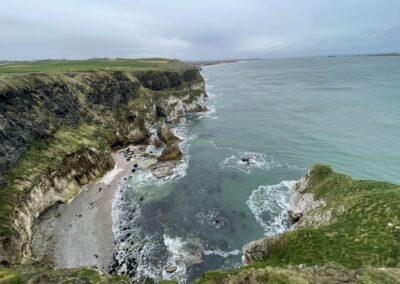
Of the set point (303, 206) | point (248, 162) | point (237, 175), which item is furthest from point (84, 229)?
point (248, 162)

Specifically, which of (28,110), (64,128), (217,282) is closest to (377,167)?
(217,282)

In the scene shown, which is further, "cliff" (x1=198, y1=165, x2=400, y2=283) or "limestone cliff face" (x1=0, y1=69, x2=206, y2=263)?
"limestone cliff face" (x1=0, y1=69, x2=206, y2=263)

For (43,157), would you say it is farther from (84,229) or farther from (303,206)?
(303,206)

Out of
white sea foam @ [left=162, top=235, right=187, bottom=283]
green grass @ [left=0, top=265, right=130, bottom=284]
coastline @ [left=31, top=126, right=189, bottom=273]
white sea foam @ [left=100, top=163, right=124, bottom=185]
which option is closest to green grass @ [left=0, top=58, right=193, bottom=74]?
white sea foam @ [left=100, top=163, right=124, bottom=185]

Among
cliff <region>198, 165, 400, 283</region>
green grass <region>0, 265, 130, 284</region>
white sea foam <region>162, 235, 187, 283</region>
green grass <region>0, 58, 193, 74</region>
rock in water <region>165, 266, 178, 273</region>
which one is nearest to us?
cliff <region>198, 165, 400, 283</region>

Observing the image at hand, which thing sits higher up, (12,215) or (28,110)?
Result: (28,110)

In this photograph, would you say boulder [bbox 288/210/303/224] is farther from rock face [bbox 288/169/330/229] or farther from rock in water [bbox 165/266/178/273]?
rock in water [bbox 165/266/178/273]

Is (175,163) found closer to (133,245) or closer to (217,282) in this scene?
(133,245)
